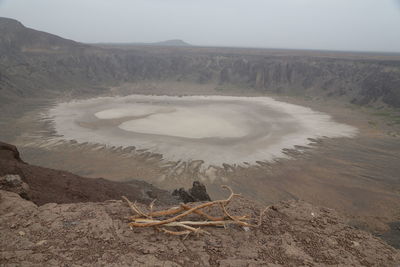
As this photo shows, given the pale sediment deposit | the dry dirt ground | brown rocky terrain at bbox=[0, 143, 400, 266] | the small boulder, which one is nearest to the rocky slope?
the pale sediment deposit

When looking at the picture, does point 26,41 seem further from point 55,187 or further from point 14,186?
point 14,186

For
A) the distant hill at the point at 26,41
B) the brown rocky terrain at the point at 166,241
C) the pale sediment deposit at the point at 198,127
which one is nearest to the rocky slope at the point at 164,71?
the distant hill at the point at 26,41

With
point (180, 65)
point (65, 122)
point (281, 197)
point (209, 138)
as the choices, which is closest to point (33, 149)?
point (65, 122)

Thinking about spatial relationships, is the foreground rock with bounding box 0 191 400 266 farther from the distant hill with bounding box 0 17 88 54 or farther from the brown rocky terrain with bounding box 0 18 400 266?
the distant hill with bounding box 0 17 88 54

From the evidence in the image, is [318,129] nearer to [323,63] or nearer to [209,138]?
[209,138]

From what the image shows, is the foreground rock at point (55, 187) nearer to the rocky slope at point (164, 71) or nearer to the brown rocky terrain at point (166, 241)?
the brown rocky terrain at point (166, 241)
